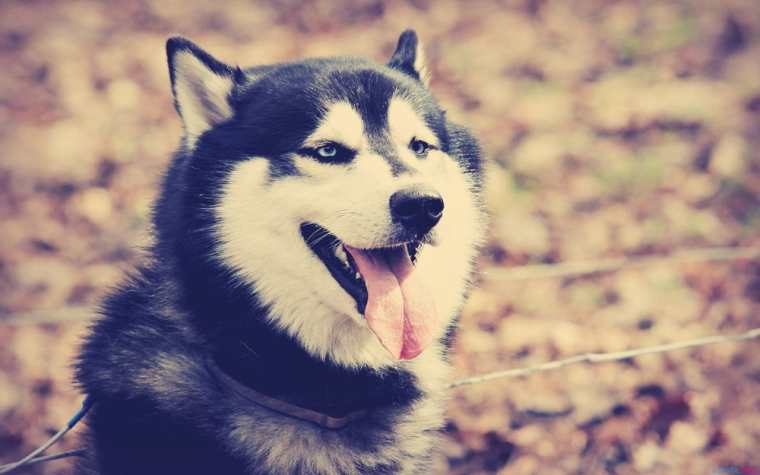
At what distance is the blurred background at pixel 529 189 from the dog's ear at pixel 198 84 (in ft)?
1.81

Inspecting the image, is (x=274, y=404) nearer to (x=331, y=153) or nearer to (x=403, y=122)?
(x=331, y=153)

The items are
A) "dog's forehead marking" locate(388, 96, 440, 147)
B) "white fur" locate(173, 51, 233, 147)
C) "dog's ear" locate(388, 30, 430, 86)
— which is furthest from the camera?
"dog's ear" locate(388, 30, 430, 86)

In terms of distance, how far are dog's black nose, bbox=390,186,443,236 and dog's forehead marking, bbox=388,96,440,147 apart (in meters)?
0.42

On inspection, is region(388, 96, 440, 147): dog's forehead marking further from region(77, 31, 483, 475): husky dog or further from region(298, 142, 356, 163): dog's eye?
region(298, 142, 356, 163): dog's eye

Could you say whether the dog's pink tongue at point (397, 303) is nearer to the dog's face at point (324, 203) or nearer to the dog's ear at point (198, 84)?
the dog's face at point (324, 203)

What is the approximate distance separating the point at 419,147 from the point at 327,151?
399 millimetres

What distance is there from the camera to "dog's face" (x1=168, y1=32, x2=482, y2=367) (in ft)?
7.39

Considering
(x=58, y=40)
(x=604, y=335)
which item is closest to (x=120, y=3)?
(x=58, y=40)

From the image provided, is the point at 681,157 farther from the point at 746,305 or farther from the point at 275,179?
the point at 275,179

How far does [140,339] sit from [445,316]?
44.8 inches

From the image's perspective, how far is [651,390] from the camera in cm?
367

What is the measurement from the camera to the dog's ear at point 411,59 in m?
2.90

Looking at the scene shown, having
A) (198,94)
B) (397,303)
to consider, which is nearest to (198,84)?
(198,94)

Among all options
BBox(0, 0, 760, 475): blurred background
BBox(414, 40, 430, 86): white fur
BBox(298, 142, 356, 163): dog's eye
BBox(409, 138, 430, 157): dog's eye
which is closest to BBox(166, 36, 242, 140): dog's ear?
BBox(298, 142, 356, 163): dog's eye
